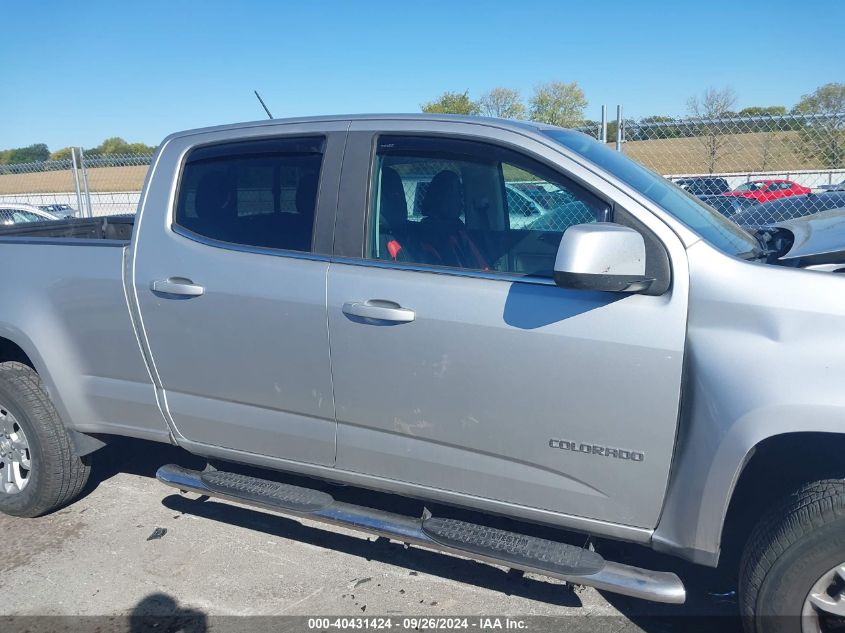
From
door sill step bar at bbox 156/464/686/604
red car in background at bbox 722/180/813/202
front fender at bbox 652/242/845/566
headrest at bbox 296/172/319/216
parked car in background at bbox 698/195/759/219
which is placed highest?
headrest at bbox 296/172/319/216

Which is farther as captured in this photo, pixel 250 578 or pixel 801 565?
pixel 250 578

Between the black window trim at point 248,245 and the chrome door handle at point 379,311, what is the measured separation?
0.27 m

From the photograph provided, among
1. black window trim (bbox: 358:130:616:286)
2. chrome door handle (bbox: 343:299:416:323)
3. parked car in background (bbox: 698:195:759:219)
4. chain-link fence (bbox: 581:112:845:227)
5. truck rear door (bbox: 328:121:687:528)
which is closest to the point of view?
truck rear door (bbox: 328:121:687:528)

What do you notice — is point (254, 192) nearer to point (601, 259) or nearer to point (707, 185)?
point (601, 259)

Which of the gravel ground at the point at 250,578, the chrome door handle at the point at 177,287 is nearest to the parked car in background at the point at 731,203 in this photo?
the gravel ground at the point at 250,578

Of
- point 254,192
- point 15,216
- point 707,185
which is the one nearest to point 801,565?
point 254,192

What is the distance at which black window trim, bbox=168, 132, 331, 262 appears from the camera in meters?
2.92

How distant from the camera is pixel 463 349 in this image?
2.54 meters

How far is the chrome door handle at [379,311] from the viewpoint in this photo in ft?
8.63

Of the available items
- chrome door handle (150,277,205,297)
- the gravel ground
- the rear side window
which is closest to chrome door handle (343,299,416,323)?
the rear side window

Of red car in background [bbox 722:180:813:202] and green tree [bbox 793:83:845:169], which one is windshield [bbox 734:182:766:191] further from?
green tree [bbox 793:83:845:169]

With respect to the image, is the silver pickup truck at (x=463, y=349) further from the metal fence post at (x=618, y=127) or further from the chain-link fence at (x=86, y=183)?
the metal fence post at (x=618, y=127)

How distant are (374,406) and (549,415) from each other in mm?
718

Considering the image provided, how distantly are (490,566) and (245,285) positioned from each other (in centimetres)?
172
